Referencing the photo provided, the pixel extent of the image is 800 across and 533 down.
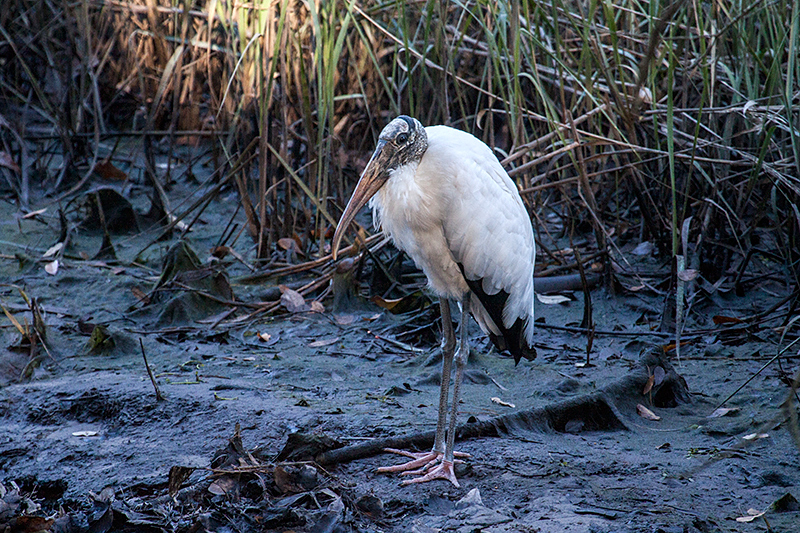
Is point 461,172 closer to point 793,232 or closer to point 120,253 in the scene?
point 793,232

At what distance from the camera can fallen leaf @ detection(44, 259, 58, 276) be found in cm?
505

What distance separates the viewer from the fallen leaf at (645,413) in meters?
3.40

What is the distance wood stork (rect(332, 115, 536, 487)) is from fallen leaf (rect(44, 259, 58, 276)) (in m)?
2.82

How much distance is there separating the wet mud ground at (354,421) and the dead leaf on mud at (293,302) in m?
0.06

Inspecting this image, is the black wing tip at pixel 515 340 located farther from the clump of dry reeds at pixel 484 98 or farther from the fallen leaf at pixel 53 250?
Answer: the fallen leaf at pixel 53 250

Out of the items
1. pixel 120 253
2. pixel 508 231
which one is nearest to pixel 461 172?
pixel 508 231

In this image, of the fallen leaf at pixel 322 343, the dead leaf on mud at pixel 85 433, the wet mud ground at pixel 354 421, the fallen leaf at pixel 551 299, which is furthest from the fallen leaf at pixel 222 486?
the fallen leaf at pixel 551 299

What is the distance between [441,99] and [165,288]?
1973 mm

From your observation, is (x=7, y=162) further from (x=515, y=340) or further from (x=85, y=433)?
(x=515, y=340)

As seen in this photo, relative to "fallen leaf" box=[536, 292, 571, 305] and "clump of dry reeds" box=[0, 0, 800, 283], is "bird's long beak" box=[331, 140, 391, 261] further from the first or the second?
"fallen leaf" box=[536, 292, 571, 305]

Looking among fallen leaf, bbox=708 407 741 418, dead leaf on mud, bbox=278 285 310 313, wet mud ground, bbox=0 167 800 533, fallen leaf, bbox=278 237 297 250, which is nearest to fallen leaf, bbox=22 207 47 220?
wet mud ground, bbox=0 167 800 533

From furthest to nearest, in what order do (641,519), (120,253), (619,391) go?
(120,253)
(619,391)
(641,519)

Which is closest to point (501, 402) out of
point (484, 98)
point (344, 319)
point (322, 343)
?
point (322, 343)

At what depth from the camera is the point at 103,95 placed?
7.14 metres
